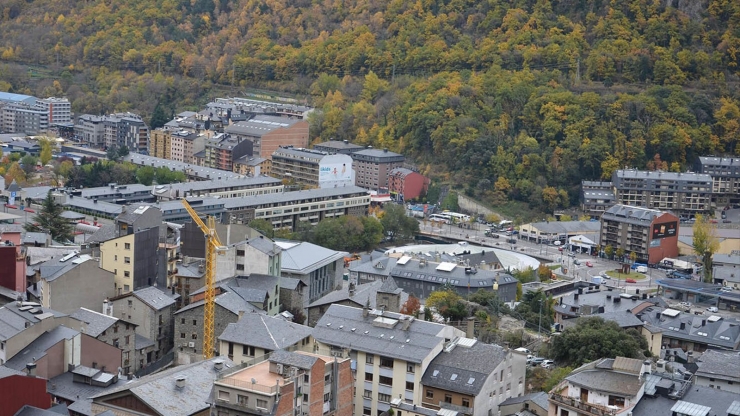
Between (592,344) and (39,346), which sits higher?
(39,346)

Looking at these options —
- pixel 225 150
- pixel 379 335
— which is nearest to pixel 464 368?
pixel 379 335

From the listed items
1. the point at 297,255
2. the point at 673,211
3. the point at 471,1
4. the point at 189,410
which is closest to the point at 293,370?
the point at 189,410

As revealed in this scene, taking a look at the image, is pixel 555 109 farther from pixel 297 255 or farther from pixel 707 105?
pixel 297 255

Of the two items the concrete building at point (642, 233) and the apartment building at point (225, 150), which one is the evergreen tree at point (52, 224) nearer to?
the apartment building at point (225, 150)

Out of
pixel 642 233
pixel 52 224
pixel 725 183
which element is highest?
pixel 725 183

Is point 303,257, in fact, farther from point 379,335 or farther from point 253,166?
point 253,166

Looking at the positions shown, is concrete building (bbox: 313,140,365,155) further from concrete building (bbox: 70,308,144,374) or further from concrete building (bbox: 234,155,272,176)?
concrete building (bbox: 70,308,144,374)
